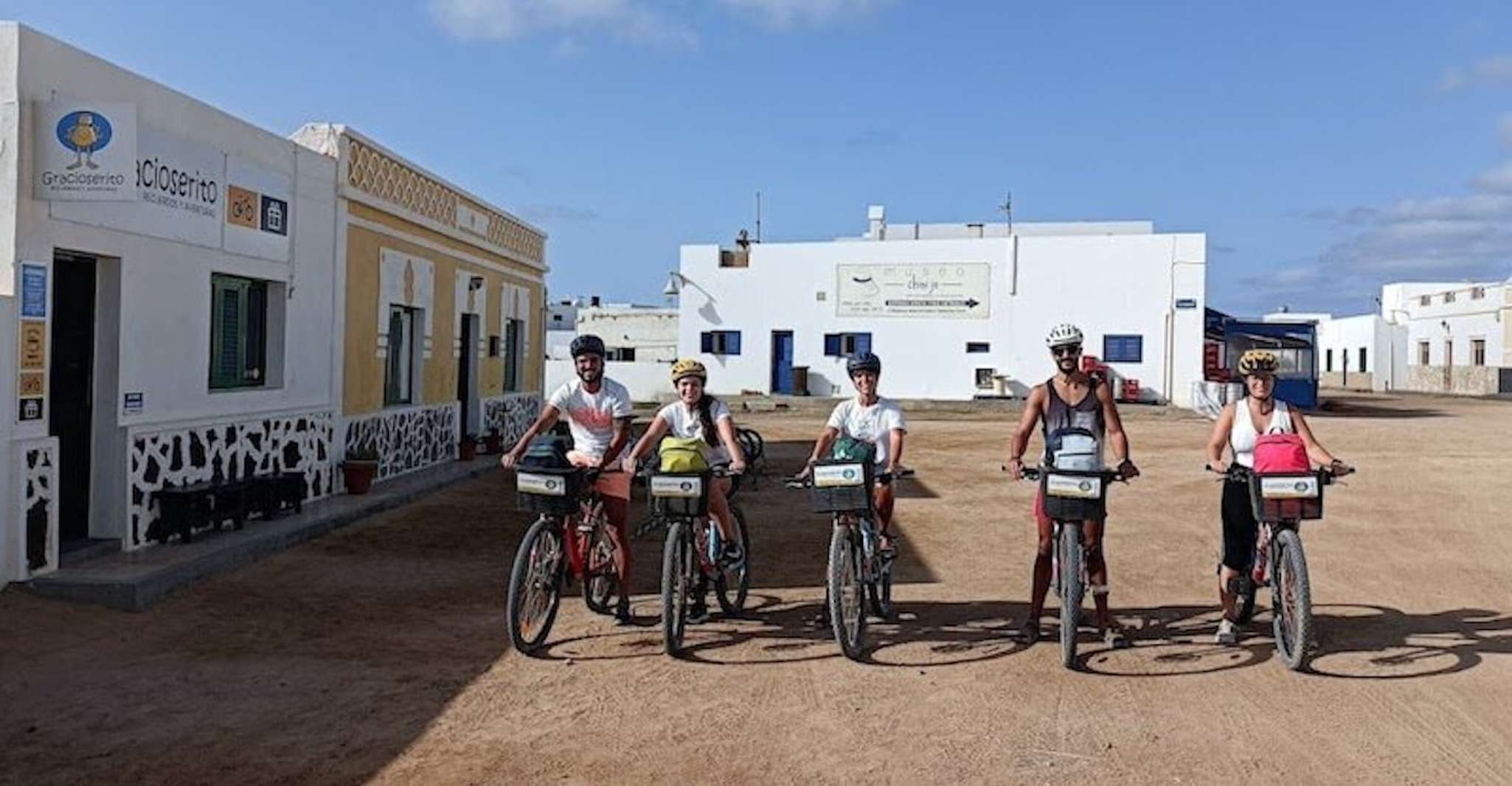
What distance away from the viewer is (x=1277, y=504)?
6418mm

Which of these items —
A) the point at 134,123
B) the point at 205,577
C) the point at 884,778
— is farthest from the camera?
the point at 205,577

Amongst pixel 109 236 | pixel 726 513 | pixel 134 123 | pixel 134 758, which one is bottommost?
pixel 134 758

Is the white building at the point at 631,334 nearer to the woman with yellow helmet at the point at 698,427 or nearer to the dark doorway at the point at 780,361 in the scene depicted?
the dark doorway at the point at 780,361

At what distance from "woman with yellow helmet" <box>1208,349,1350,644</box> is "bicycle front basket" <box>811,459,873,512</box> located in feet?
6.21

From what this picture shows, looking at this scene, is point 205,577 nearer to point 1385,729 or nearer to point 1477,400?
point 1385,729

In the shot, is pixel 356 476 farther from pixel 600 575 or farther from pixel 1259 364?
pixel 1259 364

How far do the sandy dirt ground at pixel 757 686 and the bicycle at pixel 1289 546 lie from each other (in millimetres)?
180

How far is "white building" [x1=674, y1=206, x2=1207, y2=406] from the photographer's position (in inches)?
1358

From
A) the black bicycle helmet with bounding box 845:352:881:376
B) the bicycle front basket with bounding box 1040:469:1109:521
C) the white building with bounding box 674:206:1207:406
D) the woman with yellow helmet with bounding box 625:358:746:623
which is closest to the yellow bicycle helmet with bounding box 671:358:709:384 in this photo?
the woman with yellow helmet with bounding box 625:358:746:623

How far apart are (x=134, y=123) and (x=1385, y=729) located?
7.48m

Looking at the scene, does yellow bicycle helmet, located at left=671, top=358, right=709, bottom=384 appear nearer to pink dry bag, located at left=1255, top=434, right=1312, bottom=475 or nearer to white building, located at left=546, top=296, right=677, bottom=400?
pink dry bag, located at left=1255, top=434, right=1312, bottom=475

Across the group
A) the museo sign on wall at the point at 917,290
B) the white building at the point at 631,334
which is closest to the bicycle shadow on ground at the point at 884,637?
the museo sign on wall at the point at 917,290

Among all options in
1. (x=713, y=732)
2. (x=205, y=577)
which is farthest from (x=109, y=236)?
(x=713, y=732)

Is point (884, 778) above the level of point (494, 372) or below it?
below
